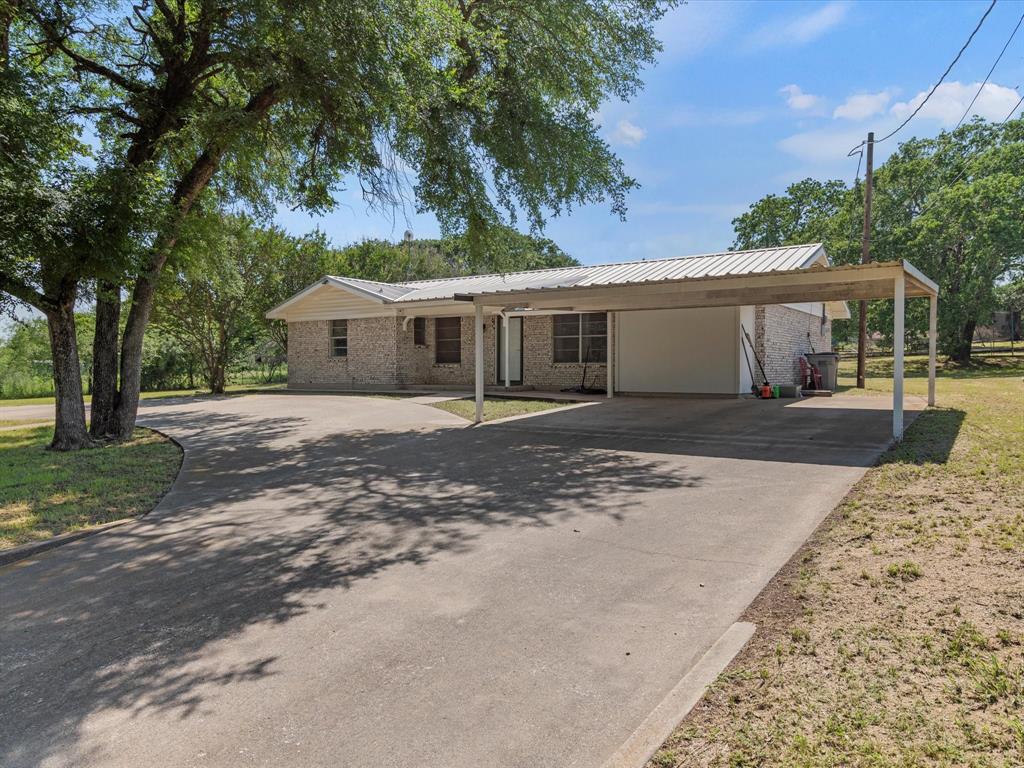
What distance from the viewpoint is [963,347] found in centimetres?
2820

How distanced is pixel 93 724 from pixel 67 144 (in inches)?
328

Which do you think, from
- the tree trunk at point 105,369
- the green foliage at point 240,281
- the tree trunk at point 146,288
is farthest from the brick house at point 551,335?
the tree trunk at point 105,369

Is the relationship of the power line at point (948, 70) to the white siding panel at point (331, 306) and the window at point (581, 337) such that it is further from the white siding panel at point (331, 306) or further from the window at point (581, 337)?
the white siding panel at point (331, 306)

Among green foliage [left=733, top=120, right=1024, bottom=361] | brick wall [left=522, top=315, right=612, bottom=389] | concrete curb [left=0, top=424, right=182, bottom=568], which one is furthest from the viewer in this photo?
green foliage [left=733, top=120, right=1024, bottom=361]

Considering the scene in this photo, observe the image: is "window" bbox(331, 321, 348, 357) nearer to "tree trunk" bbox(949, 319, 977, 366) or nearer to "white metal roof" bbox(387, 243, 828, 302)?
"white metal roof" bbox(387, 243, 828, 302)

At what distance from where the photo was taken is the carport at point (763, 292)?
341 inches

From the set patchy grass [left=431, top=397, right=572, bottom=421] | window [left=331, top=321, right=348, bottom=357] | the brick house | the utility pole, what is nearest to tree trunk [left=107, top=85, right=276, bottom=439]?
the brick house

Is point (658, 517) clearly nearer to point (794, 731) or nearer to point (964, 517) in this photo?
point (964, 517)

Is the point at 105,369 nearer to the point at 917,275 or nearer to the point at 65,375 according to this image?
the point at 65,375

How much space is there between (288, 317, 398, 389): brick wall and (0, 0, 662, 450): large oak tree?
805cm

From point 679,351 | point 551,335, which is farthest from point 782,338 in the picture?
point 551,335

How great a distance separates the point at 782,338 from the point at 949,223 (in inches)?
598

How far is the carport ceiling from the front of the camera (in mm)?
8883

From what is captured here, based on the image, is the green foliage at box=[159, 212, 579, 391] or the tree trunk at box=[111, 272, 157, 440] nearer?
the tree trunk at box=[111, 272, 157, 440]
